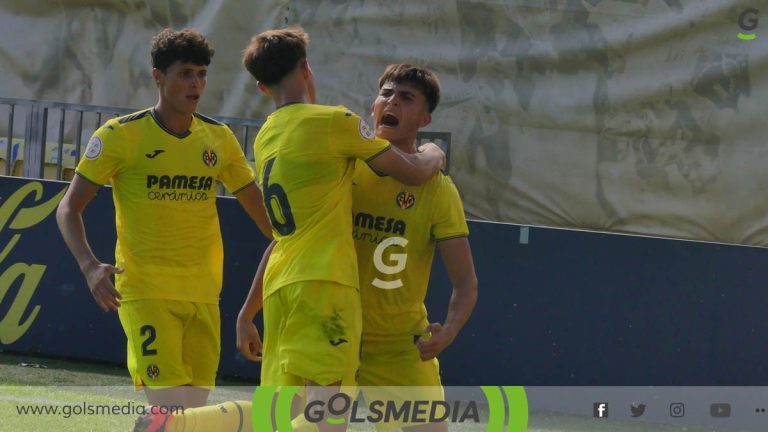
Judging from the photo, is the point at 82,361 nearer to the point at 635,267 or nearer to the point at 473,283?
the point at 635,267

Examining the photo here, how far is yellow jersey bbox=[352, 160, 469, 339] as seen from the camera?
467 cm

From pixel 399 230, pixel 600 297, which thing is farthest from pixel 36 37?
pixel 399 230

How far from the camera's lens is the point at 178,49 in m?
5.61

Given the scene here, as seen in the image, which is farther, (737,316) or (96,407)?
(737,316)

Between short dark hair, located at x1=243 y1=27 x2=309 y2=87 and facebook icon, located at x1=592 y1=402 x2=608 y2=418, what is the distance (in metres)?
4.39

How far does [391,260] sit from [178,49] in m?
1.60

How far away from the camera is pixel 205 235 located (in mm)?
5703

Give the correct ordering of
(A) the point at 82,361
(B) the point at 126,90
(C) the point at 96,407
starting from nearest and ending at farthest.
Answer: (C) the point at 96,407 → (A) the point at 82,361 → (B) the point at 126,90

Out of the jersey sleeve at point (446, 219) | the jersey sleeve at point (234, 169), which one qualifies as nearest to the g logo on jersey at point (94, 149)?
the jersey sleeve at point (234, 169)

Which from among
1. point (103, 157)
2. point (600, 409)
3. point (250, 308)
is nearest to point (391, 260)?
point (250, 308)

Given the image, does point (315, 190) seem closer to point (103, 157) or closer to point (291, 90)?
point (291, 90)

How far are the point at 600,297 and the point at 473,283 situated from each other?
12.5 ft

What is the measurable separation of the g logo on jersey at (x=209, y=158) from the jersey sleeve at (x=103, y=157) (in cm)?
37

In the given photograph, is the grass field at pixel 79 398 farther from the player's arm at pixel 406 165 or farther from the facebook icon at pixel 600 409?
the player's arm at pixel 406 165
